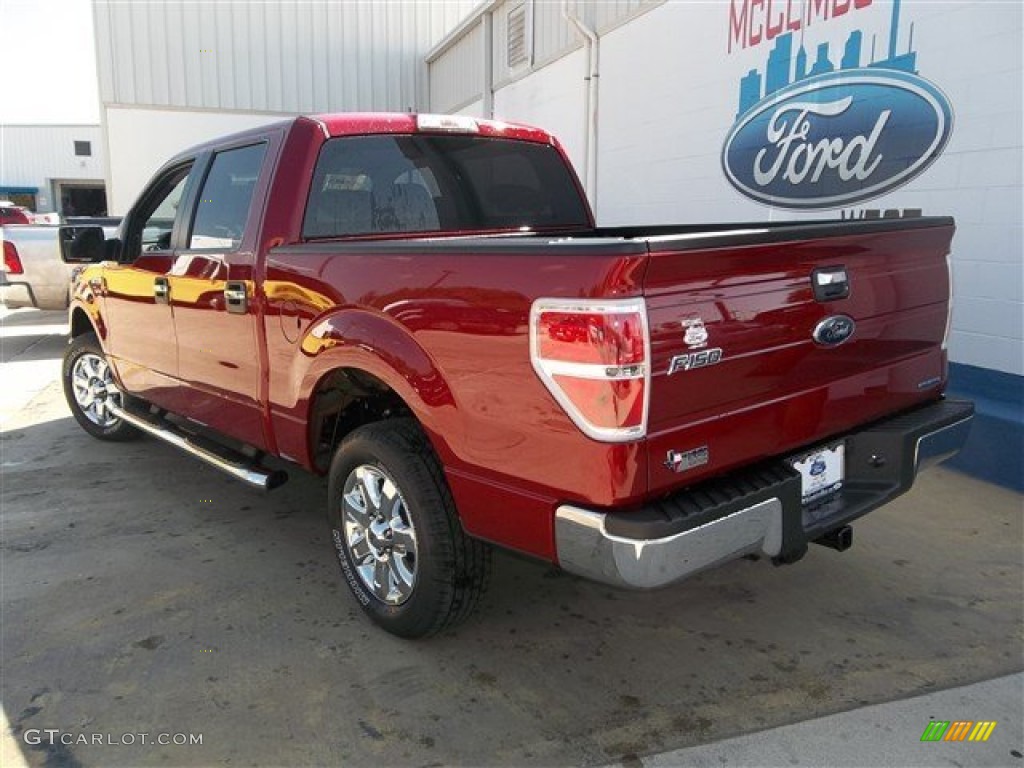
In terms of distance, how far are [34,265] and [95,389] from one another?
5169 mm

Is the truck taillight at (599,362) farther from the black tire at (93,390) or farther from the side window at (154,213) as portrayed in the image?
the black tire at (93,390)

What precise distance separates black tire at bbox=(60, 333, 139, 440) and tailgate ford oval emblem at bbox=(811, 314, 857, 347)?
465 centimetres

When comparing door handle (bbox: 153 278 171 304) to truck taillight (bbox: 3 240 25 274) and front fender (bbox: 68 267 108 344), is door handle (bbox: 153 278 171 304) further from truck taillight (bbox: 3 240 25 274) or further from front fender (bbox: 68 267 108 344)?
truck taillight (bbox: 3 240 25 274)

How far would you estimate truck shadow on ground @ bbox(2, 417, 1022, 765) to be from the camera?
2.50 meters

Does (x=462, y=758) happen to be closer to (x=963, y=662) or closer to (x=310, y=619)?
(x=310, y=619)

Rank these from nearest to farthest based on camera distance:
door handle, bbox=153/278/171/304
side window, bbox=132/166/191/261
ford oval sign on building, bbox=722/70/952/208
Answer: door handle, bbox=153/278/171/304 → side window, bbox=132/166/191/261 → ford oval sign on building, bbox=722/70/952/208

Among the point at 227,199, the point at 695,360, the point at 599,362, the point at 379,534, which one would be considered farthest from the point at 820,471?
the point at 227,199

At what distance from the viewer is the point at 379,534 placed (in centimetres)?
296

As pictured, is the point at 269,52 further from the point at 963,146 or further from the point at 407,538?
the point at 407,538

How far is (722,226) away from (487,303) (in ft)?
6.30

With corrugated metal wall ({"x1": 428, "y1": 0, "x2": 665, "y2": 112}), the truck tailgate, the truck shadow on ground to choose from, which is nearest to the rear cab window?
the truck shadow on ground

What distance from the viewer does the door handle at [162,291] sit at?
4.11 metres

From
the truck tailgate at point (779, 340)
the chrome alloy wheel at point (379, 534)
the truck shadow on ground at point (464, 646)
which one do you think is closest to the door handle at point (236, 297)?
the chrome alloy wheel at point (379, 534)

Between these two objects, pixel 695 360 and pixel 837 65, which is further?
pixel 837 65
